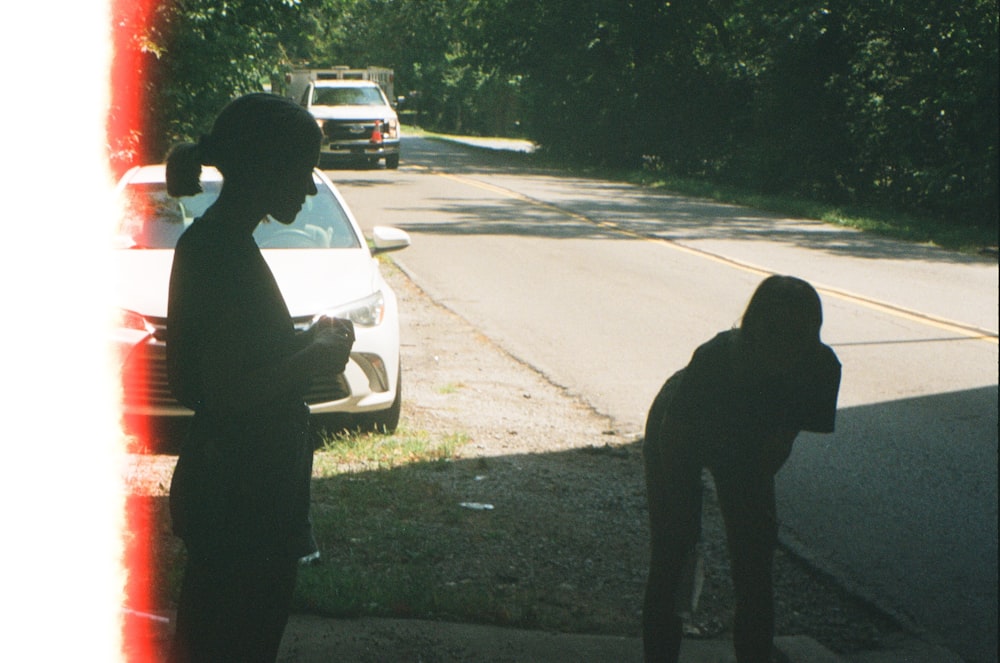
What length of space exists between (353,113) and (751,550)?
101 ft

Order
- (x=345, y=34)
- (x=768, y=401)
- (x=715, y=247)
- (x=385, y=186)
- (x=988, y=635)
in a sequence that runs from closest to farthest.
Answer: (x=768, y=401) < (x=988, y=635) < (x=715, y=247) < (x=385, y=186) < (x=345, y=34)

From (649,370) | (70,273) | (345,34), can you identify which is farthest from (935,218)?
(345,34)

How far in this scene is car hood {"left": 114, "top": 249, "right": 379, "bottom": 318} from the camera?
6.67 meters

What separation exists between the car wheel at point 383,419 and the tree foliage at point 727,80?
4.54 metres

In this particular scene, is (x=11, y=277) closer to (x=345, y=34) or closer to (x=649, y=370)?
(x=649, y=370)

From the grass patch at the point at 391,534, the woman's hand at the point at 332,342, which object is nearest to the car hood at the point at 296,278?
the grass patch at the point at 391,534

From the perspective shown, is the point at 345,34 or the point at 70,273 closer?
the point at 70,273

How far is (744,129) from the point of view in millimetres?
34219

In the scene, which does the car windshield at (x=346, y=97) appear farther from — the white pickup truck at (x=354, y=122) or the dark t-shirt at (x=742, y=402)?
the dark t-shirt at (x=742, y=402)

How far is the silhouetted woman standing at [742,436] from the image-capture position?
10.8 feet

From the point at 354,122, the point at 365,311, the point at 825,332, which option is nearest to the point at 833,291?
the point at 825,332

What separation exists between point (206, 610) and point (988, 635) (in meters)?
3.18

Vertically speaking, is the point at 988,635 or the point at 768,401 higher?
the point at 768,401

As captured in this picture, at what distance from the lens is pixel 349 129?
33094mm
